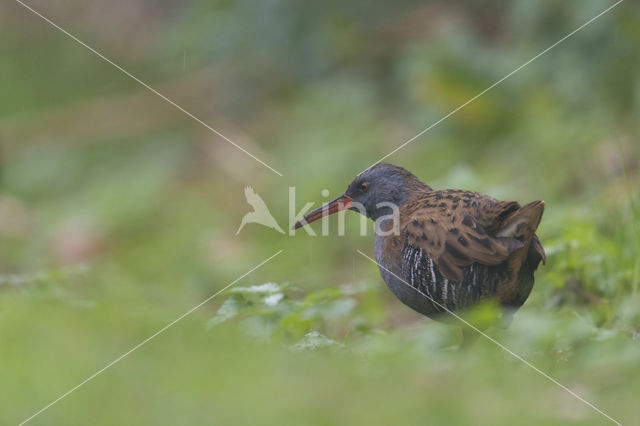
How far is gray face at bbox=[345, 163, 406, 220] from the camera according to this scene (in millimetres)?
4078

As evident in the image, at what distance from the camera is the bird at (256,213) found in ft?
24.8

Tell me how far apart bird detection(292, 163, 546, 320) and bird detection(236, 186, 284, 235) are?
12.5 feet

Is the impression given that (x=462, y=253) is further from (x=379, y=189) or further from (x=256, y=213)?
(x=256, y=213)

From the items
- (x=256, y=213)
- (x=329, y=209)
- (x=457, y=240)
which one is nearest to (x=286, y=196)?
(x=256, y=213)

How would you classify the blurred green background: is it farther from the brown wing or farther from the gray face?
the gray face

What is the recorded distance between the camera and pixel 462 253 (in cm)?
335

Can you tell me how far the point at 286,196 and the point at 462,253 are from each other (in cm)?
437

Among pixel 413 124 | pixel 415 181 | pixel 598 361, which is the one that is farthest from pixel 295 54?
pixel 598 361

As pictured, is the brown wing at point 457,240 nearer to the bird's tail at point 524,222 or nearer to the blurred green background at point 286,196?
the bird's tail at point 524,222

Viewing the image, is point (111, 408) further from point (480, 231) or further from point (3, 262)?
point (3, 262)

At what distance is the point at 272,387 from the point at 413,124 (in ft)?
18.1

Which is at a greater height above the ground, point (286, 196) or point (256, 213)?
point (286, 196)

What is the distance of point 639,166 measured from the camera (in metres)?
5.69

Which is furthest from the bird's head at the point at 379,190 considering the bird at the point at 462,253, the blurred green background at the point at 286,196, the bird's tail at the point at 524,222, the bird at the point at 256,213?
the bird at the point at 256,213
